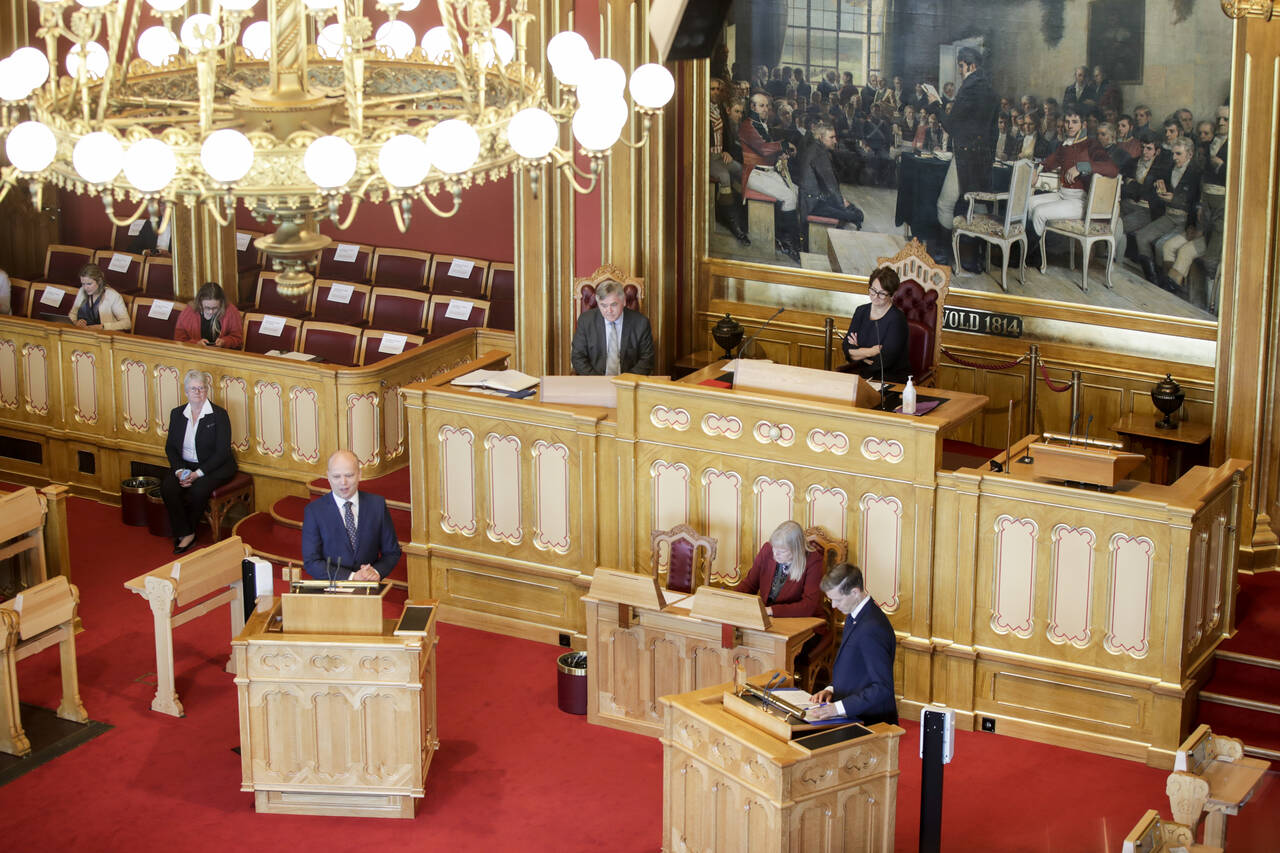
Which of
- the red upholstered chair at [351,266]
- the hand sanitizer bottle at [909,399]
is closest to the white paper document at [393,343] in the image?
the red upholstered chair at [351,266]

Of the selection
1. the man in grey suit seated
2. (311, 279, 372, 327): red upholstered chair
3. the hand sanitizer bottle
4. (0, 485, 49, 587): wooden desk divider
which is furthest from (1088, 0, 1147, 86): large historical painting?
(0, 485, 49, 587): wooden desk divider

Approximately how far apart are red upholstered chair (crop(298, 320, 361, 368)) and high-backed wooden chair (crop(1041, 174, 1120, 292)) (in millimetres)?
4690

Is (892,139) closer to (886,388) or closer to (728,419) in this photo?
(886,388)

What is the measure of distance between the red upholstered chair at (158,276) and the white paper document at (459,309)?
2634 mm

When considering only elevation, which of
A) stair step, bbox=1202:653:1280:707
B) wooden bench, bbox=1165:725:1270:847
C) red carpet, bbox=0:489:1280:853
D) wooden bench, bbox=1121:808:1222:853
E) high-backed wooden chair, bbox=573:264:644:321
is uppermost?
high-backed wooden chair, bbox=573:264:644:321

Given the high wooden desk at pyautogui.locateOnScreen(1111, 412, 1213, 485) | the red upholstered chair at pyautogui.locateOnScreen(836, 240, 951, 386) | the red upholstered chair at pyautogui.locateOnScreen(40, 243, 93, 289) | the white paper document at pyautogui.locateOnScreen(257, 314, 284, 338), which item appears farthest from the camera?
the red upholstered chair at pyautogui.locateOnScreen(40, 243, 93, 289)

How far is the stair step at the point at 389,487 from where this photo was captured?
10383mm

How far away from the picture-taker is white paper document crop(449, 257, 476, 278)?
13.0m

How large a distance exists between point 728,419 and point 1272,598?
3040 mm

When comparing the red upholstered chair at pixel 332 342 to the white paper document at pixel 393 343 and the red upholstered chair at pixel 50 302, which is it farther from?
the red upholstered chair at pixel 50 302

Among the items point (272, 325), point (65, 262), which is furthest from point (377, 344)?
point (65, 262)

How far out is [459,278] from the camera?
13.0 m

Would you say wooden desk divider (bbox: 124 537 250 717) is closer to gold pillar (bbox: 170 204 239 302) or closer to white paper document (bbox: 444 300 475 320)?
white paper document (bbox: 444 300 475 320)

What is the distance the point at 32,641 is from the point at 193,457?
2.60 m
